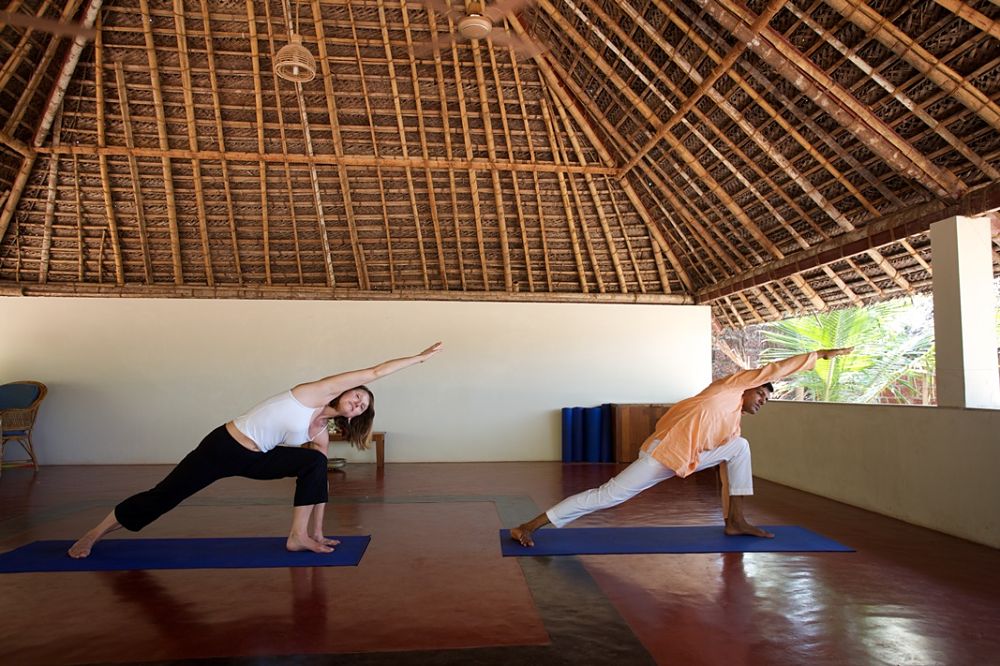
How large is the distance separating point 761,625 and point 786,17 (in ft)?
13.5

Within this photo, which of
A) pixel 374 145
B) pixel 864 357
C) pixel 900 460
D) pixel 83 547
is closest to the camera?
pixel 83 547

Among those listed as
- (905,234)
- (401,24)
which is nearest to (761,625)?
(905,234)

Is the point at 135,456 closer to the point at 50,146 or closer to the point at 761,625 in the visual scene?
the point at 50,146

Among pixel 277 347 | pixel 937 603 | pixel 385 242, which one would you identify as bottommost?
pixel 937 603

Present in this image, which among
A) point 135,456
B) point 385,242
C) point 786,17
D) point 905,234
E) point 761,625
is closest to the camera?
point 761,625

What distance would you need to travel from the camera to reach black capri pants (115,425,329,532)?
323 centimetres

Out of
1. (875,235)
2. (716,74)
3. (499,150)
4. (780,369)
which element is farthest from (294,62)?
(875,235)

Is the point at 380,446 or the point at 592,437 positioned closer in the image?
the point at 380,446

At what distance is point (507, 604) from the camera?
107 inches

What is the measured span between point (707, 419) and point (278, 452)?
232 cm

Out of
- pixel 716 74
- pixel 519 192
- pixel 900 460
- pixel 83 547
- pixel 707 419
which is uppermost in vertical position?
pixel 716 74

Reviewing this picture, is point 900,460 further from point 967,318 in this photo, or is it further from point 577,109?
point 577,109

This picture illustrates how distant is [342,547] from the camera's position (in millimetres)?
3631

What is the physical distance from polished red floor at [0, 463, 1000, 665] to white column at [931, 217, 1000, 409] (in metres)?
1.04
